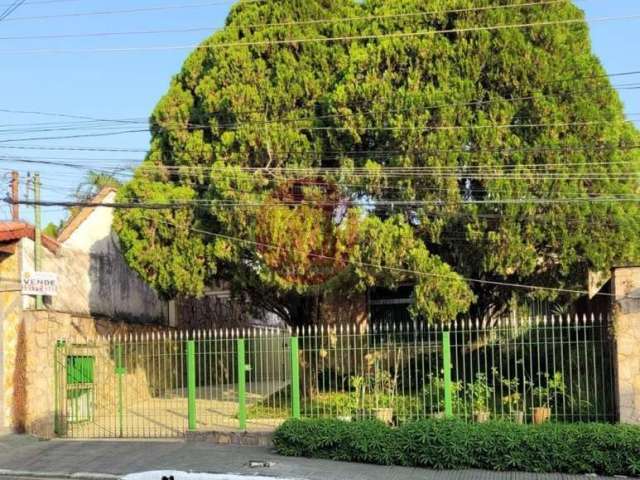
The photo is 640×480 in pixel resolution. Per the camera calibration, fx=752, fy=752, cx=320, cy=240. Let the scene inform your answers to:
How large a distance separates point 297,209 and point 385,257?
209 cm

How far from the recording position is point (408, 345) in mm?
13688

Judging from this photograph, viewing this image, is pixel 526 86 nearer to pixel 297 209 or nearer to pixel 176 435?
pixel 297 209

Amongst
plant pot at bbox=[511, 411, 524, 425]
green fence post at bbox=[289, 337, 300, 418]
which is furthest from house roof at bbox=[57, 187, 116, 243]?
plant pot at bbox=[511, 411, 524, 425]

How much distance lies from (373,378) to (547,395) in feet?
10.2

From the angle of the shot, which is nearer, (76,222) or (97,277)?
(76,222)

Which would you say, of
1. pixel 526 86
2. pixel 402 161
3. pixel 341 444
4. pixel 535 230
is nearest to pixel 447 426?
pixel 341 444

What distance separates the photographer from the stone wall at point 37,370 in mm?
14250

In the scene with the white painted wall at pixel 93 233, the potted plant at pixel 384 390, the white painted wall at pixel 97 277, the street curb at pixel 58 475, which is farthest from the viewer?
the white painted wall at pixel 93 233

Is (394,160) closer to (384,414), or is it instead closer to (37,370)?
(384,414)

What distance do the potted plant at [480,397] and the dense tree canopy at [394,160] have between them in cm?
132

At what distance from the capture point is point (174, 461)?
11469mm

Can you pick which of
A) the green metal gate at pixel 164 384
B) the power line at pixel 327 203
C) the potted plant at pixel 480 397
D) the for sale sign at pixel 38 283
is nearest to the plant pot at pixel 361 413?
the green metal gate at pixel 164 384

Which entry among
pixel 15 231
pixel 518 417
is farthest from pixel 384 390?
pixel 15 231

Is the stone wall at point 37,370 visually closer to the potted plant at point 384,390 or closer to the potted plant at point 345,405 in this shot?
the potted plant at point 345,405
